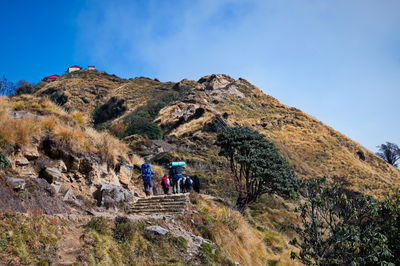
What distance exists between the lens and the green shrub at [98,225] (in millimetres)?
6312

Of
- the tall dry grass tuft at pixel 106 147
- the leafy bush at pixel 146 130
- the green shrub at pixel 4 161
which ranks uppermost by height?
the leafy bush at pixel 146 130

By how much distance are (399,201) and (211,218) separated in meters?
6.30

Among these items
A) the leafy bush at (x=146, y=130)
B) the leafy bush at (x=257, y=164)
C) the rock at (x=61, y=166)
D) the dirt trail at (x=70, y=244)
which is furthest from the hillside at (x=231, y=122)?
the dirt trail at (x=70, y=244)

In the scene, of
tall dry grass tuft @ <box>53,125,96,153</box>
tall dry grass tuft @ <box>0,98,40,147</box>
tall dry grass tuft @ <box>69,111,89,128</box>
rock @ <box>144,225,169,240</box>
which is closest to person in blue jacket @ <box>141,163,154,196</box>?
tall dry grass tuft @ <box>53,125,96,153</box>

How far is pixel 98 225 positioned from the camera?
6.40 metres

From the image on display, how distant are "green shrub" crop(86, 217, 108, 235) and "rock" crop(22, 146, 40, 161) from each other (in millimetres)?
4098

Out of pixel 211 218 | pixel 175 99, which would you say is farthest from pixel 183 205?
pixel 175 99

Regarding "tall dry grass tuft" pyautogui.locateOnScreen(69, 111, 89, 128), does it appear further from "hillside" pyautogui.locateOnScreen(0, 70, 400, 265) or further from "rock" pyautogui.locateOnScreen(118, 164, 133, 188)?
"rock" pyautogui.locateOnScreen(118, 164, 133, 188)

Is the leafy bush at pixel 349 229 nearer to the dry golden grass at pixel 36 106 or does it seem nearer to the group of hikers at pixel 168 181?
the group of hikers at pixel 168 181

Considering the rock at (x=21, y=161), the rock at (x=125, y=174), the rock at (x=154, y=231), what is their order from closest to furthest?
1. the rock at (x=154, y=231)
2. the rock at (x=21, y=161)
3. the rock at (x=125, y=174)

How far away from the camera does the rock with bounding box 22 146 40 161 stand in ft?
30.3

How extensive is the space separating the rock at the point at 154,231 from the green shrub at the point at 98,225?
1.02 meters

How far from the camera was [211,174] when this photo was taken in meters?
31.9

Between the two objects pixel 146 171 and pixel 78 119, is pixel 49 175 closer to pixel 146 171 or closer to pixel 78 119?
pixel 78 119
